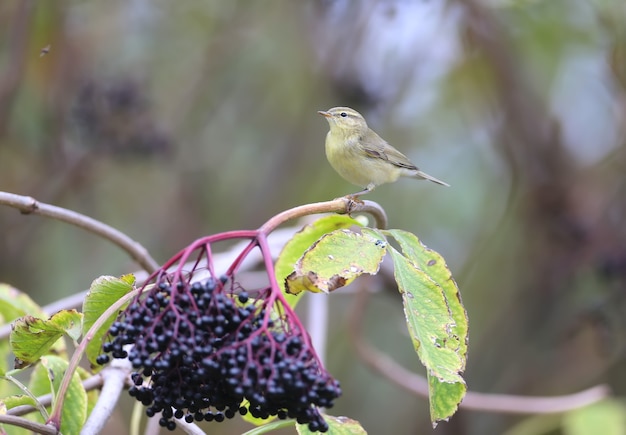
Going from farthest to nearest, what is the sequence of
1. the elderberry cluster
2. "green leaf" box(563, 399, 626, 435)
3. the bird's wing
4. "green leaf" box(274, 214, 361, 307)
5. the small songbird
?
1. the bird's wing
2. the small songbird
3. "green leaf" box(563, 399, 626, 435)
4. "green leaf" box(274, 214, 361, 307)
5. the elderberry cluster

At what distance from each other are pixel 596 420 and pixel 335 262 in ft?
8.82

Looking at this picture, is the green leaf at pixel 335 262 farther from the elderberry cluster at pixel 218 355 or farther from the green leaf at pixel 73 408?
the green leaf at pixel 73 408

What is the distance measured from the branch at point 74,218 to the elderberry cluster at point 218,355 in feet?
2.36

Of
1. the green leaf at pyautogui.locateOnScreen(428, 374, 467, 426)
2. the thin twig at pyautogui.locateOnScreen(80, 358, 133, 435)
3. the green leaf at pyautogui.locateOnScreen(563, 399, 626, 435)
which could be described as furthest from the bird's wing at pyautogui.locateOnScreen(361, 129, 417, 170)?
the green leaf at pyautogui.locateOnScreen(428, 374, 467, 426)

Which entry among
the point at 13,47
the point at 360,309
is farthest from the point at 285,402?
the point at 13,47

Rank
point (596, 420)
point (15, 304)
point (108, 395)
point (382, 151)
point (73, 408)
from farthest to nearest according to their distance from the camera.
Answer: point (382, 151) → point (596, 420) → point (15, 304) → point (108, 395) → point (73, 408)

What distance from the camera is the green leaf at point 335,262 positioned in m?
1.63

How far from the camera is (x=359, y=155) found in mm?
4238

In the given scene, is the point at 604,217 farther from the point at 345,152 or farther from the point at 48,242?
the point at 48,242

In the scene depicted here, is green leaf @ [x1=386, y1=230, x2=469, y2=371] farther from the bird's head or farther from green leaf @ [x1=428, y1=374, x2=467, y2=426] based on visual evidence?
the bird's head

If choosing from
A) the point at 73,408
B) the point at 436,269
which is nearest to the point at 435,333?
the point at 436,269

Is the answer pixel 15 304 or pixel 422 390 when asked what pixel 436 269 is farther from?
pixel 422 390

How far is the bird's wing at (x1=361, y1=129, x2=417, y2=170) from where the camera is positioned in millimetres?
4352

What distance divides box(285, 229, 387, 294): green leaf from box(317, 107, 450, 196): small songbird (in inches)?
90.9
